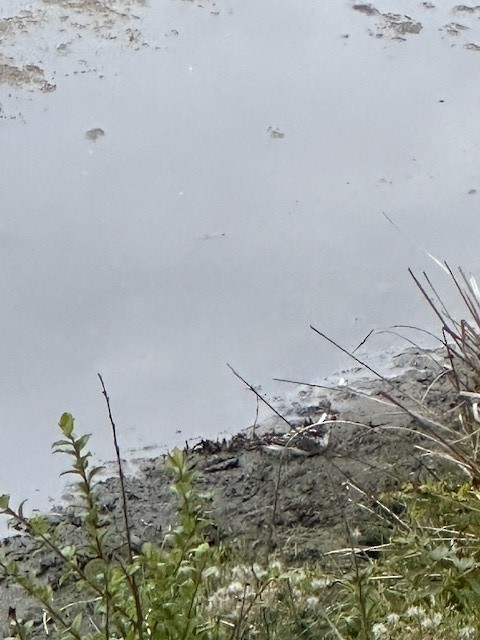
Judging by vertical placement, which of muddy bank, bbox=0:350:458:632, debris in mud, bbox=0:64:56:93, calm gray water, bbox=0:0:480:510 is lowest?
muddy bank, bbox=0:350:458:632

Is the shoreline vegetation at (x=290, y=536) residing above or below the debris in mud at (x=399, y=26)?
below

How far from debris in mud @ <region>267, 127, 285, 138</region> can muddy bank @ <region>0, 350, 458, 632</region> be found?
132 centimetres

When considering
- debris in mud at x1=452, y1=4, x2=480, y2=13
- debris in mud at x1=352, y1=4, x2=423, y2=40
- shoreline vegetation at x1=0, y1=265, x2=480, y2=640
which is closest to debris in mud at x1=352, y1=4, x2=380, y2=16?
debris in mud at x1=352, y1=4, x2=423, y2=40

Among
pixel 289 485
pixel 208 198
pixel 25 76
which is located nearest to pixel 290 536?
pixel 289 485

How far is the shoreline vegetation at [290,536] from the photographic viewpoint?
170 cm

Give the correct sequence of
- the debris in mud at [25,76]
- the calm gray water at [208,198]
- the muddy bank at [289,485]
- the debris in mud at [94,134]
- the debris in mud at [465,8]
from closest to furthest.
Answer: the muddy bank at [289,485] → the calm gray water at [208,198] → the debris in mud at [94,134] → the debris in mud at [25,76] → the debris in mud at [465,8]

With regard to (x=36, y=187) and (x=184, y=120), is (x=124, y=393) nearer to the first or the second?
(x=36, y=187)

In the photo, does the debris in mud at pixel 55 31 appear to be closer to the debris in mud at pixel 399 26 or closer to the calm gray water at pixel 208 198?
the calm gray water at pixel 208 198

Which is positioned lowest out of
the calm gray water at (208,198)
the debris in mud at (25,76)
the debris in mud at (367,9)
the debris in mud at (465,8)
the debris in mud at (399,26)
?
the calm gray water at (208,198)

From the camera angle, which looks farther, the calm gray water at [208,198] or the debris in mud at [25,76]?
the debris in mud at [25,76]

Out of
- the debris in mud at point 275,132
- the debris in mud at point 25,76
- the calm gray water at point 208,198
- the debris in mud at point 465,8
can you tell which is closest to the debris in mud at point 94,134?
the calm gray water at point 208,198

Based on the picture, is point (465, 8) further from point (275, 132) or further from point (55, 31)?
point (55, 31)

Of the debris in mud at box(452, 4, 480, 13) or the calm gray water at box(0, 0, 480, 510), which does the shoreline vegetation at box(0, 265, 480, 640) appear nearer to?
the calm gray water at box(0, 0, 480, 510)

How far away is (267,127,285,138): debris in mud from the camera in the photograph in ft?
12.9
